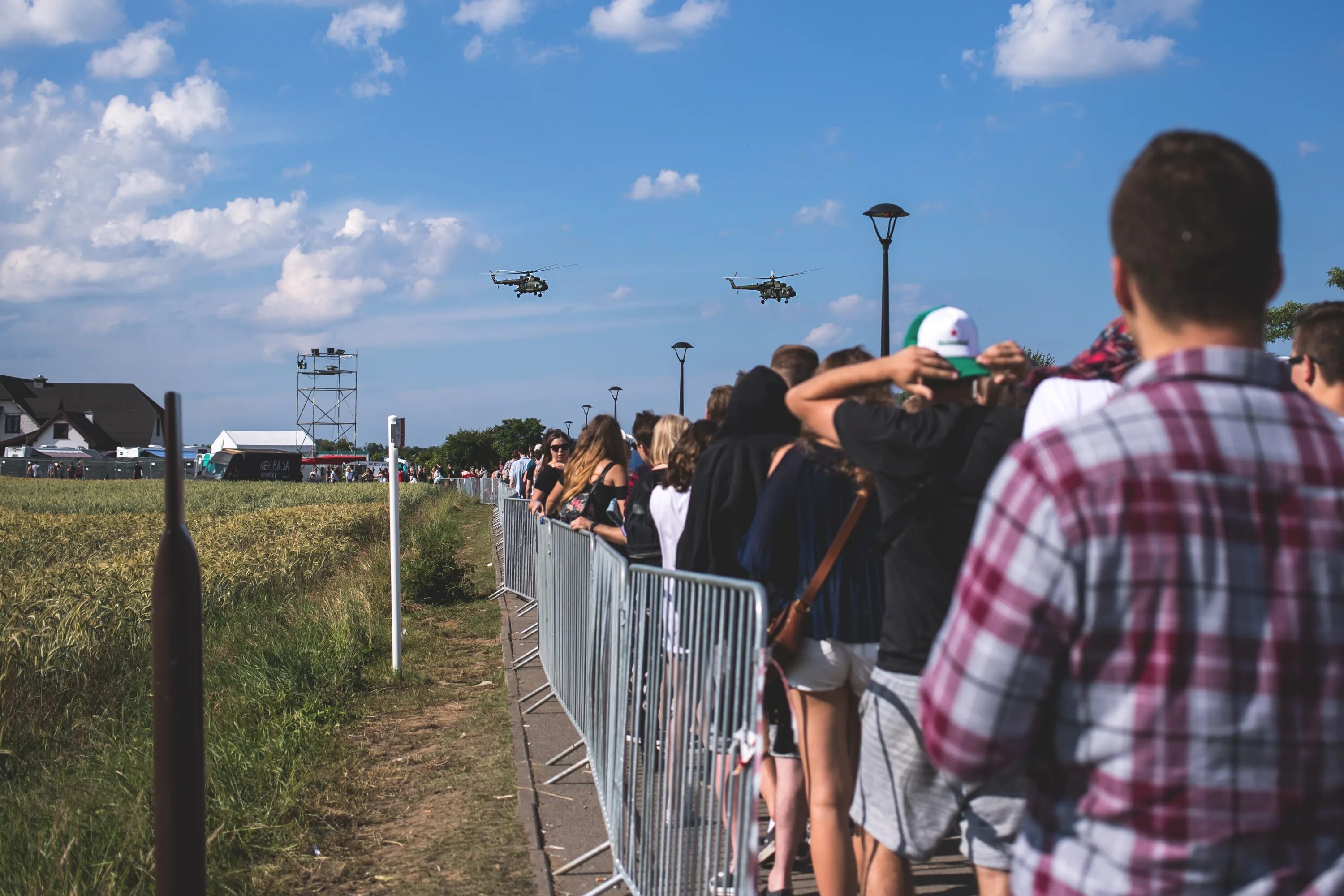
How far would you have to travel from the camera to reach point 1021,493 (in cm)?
157

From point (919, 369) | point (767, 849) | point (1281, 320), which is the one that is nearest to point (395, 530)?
point (767, 849)

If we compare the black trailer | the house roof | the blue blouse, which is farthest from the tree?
the house roof

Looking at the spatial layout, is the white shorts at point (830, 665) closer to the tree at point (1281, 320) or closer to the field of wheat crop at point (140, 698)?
the field of wheat crop at point (140, 698)

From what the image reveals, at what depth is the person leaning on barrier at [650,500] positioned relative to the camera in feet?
19.9

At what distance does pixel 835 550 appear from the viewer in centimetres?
374

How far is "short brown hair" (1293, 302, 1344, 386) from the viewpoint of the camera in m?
3.71

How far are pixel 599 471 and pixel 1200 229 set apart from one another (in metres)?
6.36

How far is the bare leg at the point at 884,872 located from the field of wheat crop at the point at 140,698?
2.85 m

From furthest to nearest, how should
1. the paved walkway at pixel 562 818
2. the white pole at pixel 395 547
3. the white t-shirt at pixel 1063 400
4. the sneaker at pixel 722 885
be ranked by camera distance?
the white pole at pixel 395 547, the paved walkway at pixel 562 818, the sneaker at pixel 722 885, the white t-shirt at pixel 1063 400

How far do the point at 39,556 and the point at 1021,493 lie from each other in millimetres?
17952

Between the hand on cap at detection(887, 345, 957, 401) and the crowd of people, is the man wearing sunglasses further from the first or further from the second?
the crowd of people

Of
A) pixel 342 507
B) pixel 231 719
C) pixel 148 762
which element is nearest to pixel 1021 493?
pixel 148 762

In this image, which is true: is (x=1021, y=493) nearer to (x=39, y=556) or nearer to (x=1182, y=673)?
(x=1182, y=673)

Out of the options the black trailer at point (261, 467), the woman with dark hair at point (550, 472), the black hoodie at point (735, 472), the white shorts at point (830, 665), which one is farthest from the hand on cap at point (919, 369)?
the black trailer at point (261, 467)
